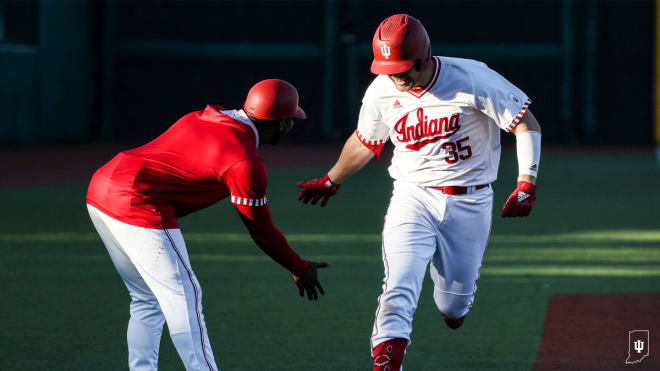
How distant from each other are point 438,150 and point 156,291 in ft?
5.74

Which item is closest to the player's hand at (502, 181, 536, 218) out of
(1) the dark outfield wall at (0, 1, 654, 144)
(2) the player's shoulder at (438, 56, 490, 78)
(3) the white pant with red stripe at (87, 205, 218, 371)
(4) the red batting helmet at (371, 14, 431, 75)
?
(2) the player's shoulder at (438, 56, 490, 78)

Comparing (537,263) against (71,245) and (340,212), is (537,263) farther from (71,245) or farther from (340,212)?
(71,245)

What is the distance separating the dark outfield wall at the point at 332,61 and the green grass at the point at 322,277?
7.62 m

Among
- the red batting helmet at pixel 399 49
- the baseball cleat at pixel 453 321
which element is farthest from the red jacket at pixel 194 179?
the baseball cleat at pixel 453 321

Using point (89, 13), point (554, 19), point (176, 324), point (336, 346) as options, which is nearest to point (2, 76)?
point (89, 13)

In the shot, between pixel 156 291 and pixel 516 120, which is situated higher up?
pixel 516 120

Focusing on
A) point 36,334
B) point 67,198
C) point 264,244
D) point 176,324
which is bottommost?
point 67,198

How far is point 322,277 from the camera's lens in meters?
8.62

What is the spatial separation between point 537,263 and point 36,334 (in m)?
4.54

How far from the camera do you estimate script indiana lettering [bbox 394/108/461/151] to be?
5.49 meters

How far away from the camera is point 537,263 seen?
914 centimetres

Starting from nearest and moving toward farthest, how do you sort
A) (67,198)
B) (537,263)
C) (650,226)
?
(537,263), (650,226), (67,198)

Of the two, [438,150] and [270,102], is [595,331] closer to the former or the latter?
[438,150]

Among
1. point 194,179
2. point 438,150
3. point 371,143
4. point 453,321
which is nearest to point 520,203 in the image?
point 438,150
